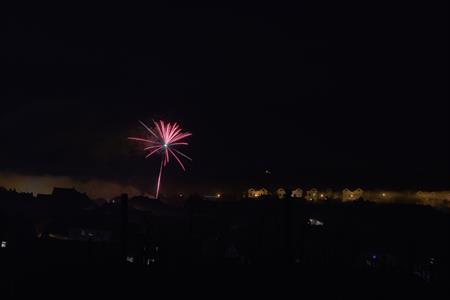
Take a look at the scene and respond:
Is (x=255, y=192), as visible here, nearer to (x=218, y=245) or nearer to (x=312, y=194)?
(x=312, y=194)

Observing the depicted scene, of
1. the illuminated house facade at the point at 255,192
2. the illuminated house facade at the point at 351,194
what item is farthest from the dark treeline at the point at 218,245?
the illuminated house facade at the point at 255,192

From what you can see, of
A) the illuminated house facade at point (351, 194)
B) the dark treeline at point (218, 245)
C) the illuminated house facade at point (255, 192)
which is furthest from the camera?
the illuminated house facade at point (255, 192)

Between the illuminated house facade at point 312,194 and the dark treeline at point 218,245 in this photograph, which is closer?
the dark treeline at point 218,245

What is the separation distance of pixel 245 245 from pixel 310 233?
208 inches

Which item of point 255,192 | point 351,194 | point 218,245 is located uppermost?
point 255,192

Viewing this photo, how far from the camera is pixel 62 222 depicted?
52.9 metres

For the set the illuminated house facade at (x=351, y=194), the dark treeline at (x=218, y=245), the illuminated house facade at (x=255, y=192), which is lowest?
the dark treeline at (x=218, y=245)

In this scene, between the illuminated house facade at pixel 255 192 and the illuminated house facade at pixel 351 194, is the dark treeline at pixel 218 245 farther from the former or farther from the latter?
the illuminated house facade at pixel 255 192

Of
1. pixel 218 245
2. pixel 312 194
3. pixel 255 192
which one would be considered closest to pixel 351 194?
pixel 312 194

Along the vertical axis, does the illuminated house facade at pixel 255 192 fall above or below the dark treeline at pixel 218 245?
above

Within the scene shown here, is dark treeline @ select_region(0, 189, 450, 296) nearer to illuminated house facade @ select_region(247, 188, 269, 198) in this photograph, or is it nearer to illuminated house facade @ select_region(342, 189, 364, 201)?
illuminated house facade @ select_region(342, 189, 364, 201)

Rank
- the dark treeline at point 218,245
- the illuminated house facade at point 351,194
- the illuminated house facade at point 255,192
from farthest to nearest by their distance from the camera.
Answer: the illuminated house facade at point 255,192, the illuminated house facade at point 351,194, the dark treeline at point 218,245

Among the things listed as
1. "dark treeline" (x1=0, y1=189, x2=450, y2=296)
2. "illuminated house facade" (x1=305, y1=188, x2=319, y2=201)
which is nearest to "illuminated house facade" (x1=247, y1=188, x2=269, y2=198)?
"illuminated house facade" (x1=305, y1=188, x2=319, y2=201)

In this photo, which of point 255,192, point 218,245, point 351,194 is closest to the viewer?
point 218,245
